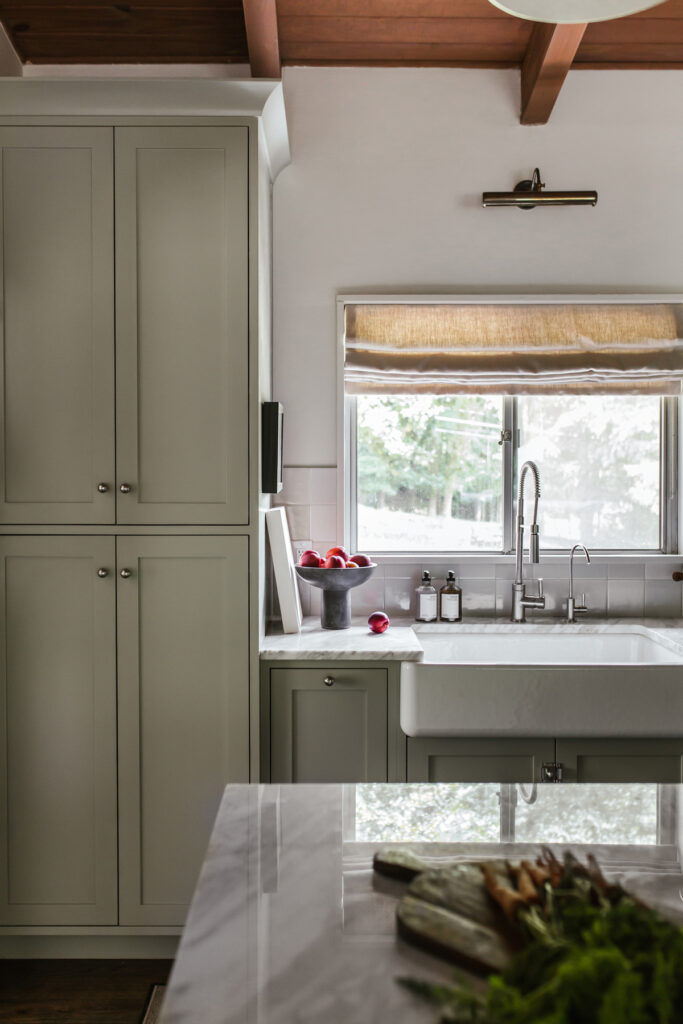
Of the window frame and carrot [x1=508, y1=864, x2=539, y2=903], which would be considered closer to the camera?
carrot [x1=508, y1=864, x2=539, y2=903]

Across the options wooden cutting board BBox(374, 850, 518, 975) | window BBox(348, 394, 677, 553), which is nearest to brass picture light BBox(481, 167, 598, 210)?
window BBox(348, 394, 677, 553)

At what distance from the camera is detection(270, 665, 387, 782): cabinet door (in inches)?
94.2

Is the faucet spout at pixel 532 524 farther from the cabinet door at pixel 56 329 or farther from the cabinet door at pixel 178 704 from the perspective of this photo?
the cabinet door at pixel 56 329

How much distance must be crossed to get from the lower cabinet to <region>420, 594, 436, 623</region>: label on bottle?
775mm

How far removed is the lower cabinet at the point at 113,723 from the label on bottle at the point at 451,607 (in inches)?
33.1

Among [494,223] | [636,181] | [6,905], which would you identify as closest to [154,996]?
[6,905]

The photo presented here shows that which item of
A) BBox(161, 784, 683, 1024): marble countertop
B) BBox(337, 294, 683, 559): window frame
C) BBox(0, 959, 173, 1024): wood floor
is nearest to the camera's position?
BBox(161, 784, 683, 1024): marble countertop

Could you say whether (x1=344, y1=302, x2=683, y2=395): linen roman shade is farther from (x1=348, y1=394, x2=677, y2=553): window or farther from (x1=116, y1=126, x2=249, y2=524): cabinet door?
(x1=116, y1=126, x2=249, y2=524): cabinet door

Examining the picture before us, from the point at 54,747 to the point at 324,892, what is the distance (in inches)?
64.7

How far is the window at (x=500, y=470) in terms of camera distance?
3.05 m

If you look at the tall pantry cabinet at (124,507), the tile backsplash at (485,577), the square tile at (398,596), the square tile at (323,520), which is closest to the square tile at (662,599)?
the tile backsplash at (485,577)

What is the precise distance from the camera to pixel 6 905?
237 centimetres

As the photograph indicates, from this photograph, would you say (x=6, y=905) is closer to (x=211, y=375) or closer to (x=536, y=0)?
(x=211, y=375)

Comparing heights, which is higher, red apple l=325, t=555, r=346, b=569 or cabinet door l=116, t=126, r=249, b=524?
cabinet door l=116, t=126, r=249, b=524
